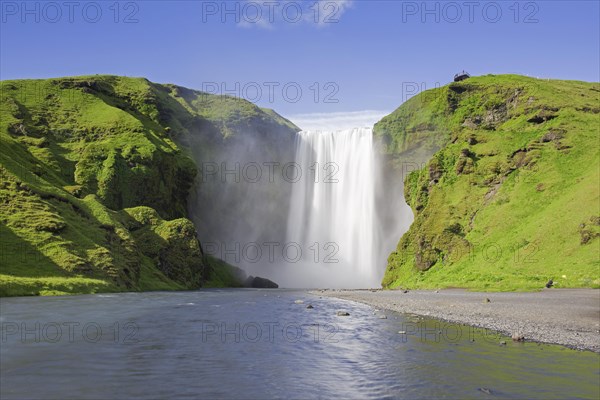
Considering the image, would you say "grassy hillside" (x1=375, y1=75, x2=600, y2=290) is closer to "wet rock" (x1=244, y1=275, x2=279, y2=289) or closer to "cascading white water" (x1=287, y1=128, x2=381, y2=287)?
"cascading white water" (x1=287, y1=128, x2=381, y2=287)

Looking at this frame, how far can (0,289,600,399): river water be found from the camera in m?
14.9

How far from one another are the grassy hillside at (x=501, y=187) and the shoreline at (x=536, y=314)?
12711 millimetres

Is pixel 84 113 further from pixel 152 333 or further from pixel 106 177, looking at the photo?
pixel 152 333

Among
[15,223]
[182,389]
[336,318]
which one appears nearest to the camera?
[182,389]

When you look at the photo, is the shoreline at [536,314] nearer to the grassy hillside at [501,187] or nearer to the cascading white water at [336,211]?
the grassy hillside at [501,187]

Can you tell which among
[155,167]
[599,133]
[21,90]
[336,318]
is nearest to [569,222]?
[599,133]

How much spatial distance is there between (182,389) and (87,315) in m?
24.7

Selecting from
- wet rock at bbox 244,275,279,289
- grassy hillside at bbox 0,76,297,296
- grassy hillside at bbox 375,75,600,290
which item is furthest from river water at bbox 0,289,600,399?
wet rock at bbox 244,275,279,289

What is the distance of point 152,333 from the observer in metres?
27.2

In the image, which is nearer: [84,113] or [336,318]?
[336,318]

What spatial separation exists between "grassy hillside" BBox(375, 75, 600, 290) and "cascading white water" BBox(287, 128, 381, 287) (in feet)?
38.2

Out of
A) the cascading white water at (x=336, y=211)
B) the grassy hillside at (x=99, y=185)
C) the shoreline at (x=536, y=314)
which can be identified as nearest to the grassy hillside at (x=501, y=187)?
the cascading white water at (x=336, y=211)

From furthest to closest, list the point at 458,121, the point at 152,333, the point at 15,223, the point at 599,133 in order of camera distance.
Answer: the point at 458,121, the point at 599,133, the point at 15,223, the point at 152,333

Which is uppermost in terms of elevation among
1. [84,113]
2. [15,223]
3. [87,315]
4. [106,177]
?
[84,113]
